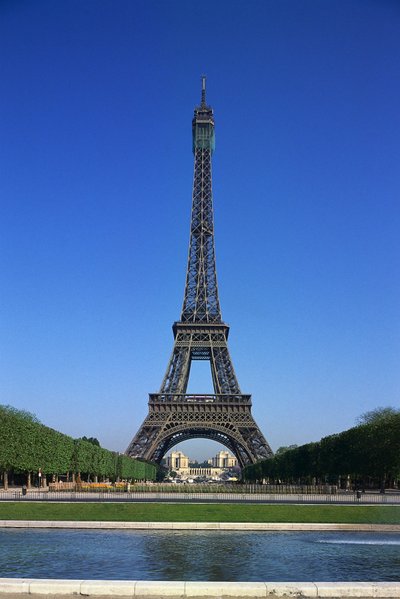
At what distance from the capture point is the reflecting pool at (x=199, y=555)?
17562 millimetres

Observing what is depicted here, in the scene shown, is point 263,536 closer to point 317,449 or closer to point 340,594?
point 340,594

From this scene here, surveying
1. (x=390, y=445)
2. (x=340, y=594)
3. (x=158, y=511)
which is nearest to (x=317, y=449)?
(x=390, y=445)

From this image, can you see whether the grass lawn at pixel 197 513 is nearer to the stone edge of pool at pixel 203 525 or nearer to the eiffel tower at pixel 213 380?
the stone edge of pool at pixel 203 525

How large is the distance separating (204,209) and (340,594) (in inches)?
4814

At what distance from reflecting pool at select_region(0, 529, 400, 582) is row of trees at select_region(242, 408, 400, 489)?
41.2 metres

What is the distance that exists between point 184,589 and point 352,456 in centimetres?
6302

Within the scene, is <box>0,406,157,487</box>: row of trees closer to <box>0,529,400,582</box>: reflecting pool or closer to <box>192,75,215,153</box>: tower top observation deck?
<box>0,529,400,582</box>: reflecting pool

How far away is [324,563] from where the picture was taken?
64.1 feet

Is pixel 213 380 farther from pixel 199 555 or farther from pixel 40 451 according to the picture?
pixel 199 555

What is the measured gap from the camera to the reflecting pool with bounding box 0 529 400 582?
17562 millimetres

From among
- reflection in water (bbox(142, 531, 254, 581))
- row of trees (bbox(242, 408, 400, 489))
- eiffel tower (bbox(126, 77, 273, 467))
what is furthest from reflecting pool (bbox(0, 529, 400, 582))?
eiffel tower (bbox(126, 77, 273, 467))

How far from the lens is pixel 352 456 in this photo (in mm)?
73812

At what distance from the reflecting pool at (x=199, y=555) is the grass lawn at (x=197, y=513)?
3564 mm

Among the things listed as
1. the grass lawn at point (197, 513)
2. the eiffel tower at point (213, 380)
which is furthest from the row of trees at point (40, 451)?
the grass lawn at point (197, 513)
